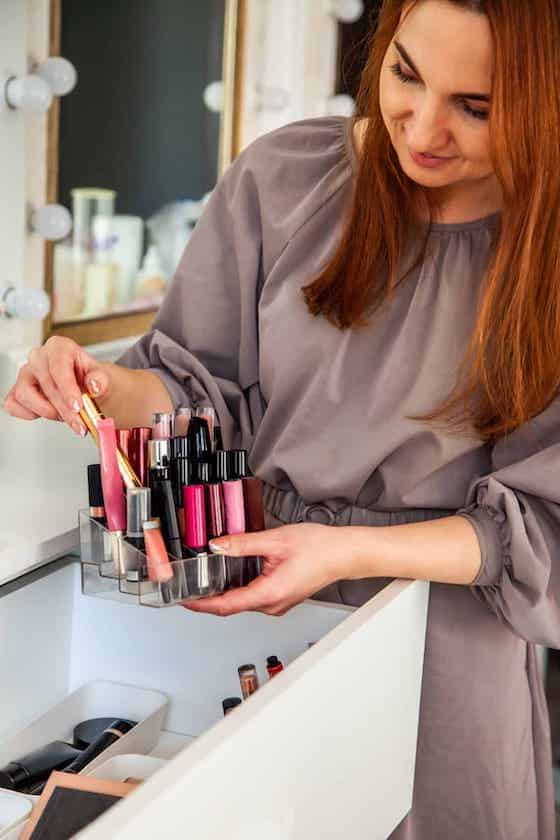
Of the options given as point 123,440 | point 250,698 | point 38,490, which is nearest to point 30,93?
point 38,490

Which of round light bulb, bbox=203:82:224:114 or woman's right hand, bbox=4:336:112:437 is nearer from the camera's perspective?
woman's right hand, bbox=4:336:112:437

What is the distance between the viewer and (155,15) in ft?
5.40

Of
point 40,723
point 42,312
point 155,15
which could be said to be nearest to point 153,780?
point 40,723

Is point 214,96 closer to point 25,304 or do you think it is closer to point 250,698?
point 25,304

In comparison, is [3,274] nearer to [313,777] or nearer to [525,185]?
[525,185]

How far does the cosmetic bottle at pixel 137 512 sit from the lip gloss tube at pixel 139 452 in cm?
4

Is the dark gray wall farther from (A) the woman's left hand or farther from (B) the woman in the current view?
(A) the woman's left hand

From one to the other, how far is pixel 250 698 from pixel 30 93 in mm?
878

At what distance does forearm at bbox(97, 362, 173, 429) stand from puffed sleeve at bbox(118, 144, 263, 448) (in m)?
0.03

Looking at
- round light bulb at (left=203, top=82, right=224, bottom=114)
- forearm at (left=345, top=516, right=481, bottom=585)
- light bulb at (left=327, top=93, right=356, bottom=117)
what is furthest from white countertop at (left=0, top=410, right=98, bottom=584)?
light bulb at (left=327, top=93, right=356, bottom=117)

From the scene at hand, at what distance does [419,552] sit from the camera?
2.55ft

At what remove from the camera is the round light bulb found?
71.9 inches

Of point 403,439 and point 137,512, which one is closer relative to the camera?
point 137,512

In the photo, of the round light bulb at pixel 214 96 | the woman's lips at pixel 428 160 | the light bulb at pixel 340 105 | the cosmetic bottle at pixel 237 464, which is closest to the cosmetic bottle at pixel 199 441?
the cosmetic bottle at pixel 237 464
